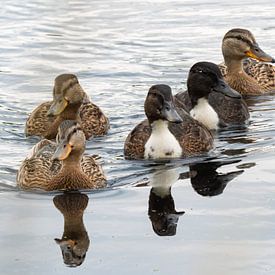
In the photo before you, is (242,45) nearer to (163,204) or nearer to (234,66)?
(234,66)

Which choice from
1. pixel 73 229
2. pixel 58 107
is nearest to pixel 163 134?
pixel 58 107

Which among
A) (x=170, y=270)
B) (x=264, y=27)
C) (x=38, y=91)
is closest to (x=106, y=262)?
(x=170, y=270)

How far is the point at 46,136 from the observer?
1176 centimetres

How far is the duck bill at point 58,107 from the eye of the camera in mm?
11594

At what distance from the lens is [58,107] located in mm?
11688

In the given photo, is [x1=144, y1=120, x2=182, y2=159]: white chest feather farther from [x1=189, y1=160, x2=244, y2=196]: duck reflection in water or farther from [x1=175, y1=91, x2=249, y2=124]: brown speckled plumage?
[x1=175, y1=91, x2=249, y2=124]: brown speckled plumage

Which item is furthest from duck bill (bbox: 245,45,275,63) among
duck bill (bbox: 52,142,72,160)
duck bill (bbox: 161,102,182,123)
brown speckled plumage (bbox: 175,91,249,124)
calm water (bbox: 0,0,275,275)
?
duck bill (bbox: 52,142,72,160)

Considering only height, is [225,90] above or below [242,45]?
below

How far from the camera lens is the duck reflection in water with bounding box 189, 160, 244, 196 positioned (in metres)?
9.66

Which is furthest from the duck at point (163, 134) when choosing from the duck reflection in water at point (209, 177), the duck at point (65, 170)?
the duck at point (65, 170)

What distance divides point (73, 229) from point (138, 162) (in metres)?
2.30

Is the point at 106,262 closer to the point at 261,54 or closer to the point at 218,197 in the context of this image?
the point at 218,197

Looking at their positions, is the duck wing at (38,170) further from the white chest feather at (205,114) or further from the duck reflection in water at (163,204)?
the white chest feather at (205,114)

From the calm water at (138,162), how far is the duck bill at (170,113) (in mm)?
429
